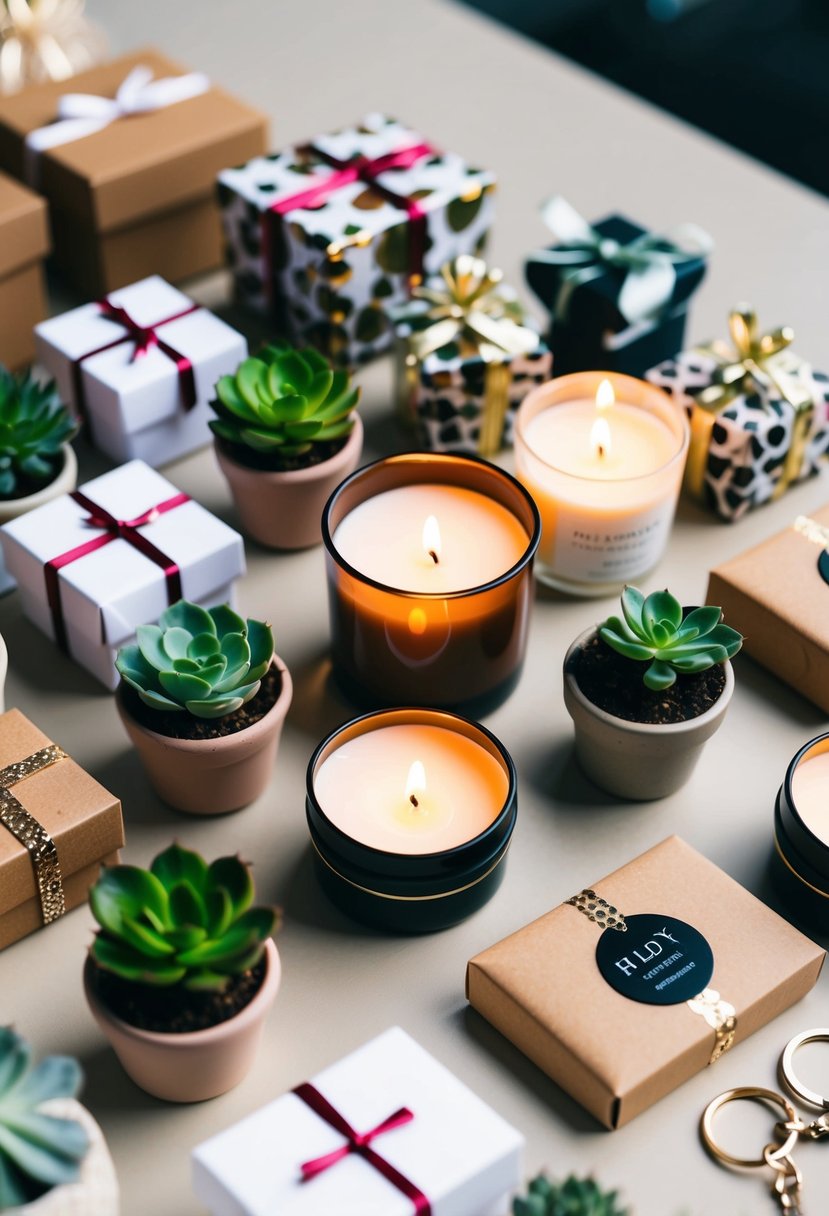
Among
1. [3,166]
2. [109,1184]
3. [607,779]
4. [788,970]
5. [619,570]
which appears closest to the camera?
[109,1184]

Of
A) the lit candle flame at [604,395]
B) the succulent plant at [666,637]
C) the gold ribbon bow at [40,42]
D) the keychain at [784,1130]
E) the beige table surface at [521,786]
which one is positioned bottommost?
the keychain at [784,1130]

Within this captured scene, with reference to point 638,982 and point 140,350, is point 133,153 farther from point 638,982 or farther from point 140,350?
point 638,982

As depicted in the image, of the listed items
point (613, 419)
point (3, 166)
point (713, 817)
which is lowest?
point (713, 817)

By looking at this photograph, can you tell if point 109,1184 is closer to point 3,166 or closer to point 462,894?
point 462,894

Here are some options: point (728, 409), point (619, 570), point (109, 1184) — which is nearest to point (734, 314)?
point (728, 409)

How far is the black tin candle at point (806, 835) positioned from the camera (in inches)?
40.8

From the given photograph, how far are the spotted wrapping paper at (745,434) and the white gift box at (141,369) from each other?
41 centimetres

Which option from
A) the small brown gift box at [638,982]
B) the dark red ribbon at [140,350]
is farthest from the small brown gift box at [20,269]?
the small brown gift box at [638,982]

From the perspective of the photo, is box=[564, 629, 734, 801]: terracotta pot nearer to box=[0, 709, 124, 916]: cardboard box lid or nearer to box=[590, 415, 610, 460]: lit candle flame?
box=[590, 415, 610, 460]: lit candle flame

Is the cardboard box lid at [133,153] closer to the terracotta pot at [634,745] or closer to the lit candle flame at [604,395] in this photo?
the lit candle flame at [604,395]

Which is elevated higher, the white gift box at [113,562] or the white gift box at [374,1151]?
the white gift box at [113,562]

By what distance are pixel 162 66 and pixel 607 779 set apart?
3.25 feet

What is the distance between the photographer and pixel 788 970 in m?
1.00

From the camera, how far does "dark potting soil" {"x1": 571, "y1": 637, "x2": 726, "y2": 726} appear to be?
1108 millimetres
